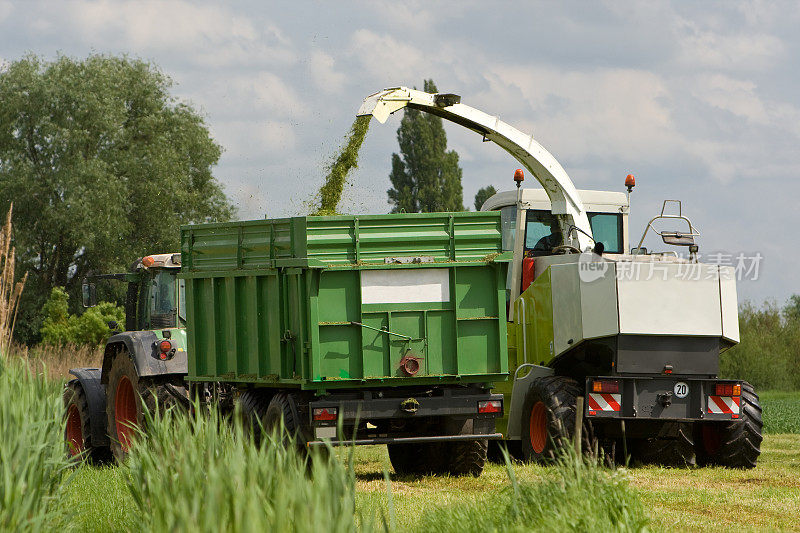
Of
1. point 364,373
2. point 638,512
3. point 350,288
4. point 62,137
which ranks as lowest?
point 638,512

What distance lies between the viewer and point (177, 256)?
44.8 ft

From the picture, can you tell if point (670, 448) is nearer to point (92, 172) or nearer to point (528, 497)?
point (528, 497)

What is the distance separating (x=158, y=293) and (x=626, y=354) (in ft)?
18.8

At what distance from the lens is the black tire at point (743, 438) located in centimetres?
1262

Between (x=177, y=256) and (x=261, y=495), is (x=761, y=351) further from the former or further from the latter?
(x=261, y=495)

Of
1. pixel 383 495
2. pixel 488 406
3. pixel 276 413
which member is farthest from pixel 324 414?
pixel 488 406

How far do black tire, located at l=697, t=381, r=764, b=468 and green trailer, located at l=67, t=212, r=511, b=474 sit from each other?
10.5 ft

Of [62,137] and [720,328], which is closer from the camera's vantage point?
[720,328]

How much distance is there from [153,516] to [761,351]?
120 feet

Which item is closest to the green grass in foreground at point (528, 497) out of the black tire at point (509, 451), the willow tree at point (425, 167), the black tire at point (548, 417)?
the black tire at point (548, 417)

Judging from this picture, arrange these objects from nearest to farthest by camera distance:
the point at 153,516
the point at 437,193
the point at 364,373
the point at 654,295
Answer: the point at 153,516 → the point at 364,373 → the point at 654,295 → the point at 437,193

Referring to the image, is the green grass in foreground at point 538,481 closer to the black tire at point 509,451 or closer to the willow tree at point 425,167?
the black tire at point 509,451

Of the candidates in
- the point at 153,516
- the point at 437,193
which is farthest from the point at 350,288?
the point at 437,193

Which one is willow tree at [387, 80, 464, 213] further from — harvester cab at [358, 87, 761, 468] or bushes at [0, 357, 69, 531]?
bushes at [0, 357, 69, 531]
